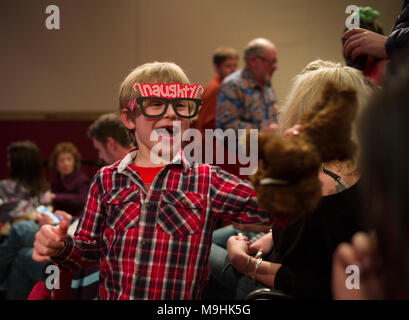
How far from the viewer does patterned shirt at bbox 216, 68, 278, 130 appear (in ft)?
5.63

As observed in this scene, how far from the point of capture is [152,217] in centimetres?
96

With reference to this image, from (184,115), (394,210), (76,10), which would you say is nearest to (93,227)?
(184,115)

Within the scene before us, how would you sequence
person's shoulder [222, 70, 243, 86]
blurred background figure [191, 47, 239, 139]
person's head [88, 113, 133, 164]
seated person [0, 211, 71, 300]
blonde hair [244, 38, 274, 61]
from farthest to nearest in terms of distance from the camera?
1. blonde hair [244, 38, 274, 61]
2. person's shoulder [222, 70, 243, 86]
3. seated person [0, 211, 71, 300]
4. person's head [88, 113, 133, 164]
5. blurred background figure [191, 47, 239, 139]

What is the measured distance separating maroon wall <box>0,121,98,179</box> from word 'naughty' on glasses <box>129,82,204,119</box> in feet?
7.43

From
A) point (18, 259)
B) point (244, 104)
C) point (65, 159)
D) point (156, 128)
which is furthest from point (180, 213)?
point (65, 159)

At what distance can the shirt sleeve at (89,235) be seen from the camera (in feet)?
3.25

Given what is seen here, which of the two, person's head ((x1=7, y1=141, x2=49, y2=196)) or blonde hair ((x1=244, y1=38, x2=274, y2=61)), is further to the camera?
person's head ((x1=7, y1=141, x2=49, y2=196))

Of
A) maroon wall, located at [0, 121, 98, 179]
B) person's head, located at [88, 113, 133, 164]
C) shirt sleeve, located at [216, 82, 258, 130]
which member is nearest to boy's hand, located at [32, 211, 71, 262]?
person's head, located at [88, 113, 133, 164]

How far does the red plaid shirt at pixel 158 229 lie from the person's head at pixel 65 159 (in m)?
1.94

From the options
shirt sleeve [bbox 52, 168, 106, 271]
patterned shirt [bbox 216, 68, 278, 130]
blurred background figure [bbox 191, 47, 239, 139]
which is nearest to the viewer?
shirt sleeve [bbox 52, 168, 106, 271]

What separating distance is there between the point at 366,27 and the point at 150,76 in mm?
559

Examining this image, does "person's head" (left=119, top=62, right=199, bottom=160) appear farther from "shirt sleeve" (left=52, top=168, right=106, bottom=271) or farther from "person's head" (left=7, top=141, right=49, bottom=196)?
"person's head" (left=7, top=141, right=49, bottom=196)

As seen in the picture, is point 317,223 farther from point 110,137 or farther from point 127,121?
point 110,137

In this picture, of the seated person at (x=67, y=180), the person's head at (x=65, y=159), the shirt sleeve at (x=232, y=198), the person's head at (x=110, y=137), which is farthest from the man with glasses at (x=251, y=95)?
the person's head at (x=65, y=159)
